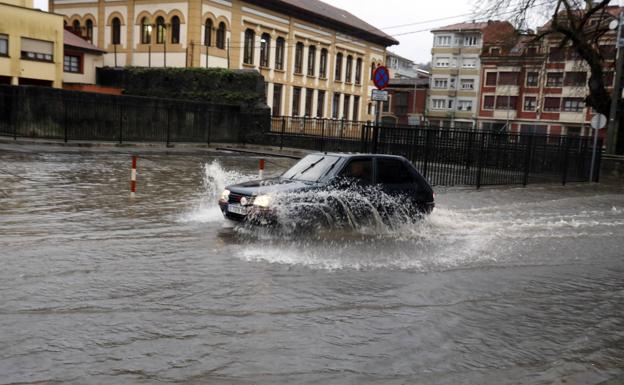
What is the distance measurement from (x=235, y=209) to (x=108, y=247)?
2122 mm

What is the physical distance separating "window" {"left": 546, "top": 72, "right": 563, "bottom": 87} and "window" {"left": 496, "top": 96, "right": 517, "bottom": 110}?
4.44 metres

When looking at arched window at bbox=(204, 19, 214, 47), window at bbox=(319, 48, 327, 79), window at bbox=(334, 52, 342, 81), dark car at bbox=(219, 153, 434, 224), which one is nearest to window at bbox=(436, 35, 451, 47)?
window at bbox=(334, 52, 342, 81)

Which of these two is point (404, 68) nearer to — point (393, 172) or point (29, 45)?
point (29, 45)

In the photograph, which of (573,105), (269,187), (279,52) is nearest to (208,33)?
(279,52)

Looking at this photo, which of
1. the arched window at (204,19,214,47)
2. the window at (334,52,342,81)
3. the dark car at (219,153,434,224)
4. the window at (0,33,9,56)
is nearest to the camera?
the dark car at (219,153,434,224)

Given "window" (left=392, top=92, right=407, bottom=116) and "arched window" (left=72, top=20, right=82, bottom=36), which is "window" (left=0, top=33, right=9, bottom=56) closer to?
"arched window" (left=72, top=20, right=82, bottom=36)

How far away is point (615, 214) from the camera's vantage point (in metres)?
16.2

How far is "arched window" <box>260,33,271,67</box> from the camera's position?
53.7 meters

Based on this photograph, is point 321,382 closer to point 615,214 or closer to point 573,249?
point 573,249

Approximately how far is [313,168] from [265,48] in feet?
148

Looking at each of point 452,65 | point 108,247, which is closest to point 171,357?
point 108,247

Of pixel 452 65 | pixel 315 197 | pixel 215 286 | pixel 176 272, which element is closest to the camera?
pixel 215 286

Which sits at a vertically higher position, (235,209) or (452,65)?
(452,65)

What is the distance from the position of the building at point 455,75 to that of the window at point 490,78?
1540 millimetres
